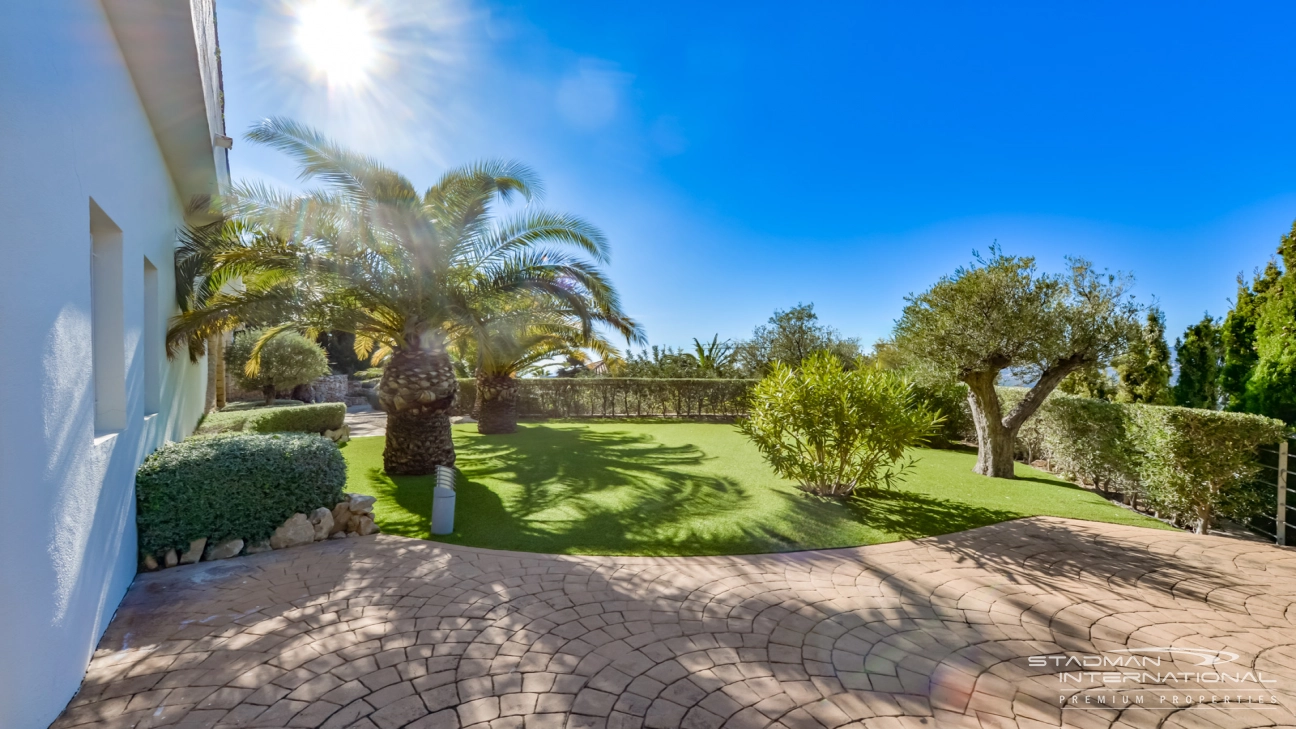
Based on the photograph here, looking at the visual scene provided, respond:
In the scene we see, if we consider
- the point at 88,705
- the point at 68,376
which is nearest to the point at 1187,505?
the point at 88,705

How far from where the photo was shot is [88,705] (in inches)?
105

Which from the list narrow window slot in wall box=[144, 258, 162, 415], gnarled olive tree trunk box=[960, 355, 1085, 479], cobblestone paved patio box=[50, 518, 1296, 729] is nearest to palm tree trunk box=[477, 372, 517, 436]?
narrow window slot in wall box=[144, 258, 162, 415]

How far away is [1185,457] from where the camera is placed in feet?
20.5

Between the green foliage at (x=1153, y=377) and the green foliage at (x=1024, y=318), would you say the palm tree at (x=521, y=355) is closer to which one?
the green foliage at (x=1024, y=318)

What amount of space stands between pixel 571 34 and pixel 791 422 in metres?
8.21

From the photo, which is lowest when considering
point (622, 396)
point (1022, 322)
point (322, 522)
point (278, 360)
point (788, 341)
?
point (322, 522)

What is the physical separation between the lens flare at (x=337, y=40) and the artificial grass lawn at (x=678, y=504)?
268 inches

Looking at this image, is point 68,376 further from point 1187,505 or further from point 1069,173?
point 1069,173

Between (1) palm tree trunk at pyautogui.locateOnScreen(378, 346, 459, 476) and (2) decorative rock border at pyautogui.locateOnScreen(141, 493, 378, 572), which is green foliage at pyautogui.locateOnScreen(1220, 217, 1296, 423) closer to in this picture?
(1) palm tree trunk at pyautogui.locateOnScreen(378, 346, 459, 476)

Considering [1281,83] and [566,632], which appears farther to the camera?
[1281,83]

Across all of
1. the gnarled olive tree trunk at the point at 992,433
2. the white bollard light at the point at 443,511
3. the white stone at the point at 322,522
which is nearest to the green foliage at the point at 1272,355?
the gnarled olive tree trunk at the point at 992,433

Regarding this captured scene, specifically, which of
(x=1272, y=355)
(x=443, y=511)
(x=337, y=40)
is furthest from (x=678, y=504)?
(x=1272, y=355)

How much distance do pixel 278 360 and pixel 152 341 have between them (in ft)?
37.1

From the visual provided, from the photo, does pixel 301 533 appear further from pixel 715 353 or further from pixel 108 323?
pixel 715 353
